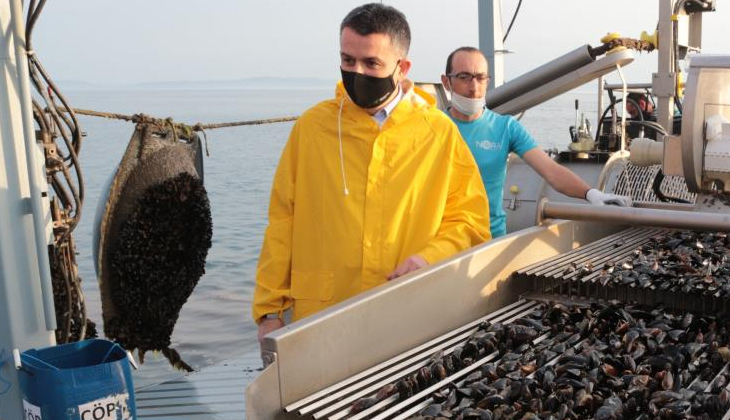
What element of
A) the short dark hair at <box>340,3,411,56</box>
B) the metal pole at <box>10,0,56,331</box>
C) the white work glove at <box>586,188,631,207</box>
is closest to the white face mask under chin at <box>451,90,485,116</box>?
Result: the white work glove at <box>586,188,631,207</box>

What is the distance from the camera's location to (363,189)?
9.05 ft

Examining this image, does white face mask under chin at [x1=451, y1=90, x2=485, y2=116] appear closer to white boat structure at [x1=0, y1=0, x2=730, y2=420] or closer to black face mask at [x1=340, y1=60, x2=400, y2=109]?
white boat structure at [x1=0, y1=0, x2=730, y2=420]

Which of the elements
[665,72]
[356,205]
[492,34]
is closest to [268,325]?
[356,205]

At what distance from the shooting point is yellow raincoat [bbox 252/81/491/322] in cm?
274

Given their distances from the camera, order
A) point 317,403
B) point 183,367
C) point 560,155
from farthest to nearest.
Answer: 1. point 560,155
2. point 183,367
3. point 317,403

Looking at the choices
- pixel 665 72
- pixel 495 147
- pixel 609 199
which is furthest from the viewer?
pixel 665 72

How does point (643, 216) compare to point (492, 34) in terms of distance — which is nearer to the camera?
point (643, 216)

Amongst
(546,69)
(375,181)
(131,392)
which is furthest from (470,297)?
(546,69)

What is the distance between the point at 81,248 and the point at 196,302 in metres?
3.30

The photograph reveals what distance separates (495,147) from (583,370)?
7.04 ft

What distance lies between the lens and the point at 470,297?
8.68ft

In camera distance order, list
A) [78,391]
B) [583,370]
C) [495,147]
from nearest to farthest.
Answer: [583,370]
[78,391]
[495,147]

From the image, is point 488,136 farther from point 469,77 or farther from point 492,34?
point 492,34

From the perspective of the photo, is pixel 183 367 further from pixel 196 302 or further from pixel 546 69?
pixel 196 302
